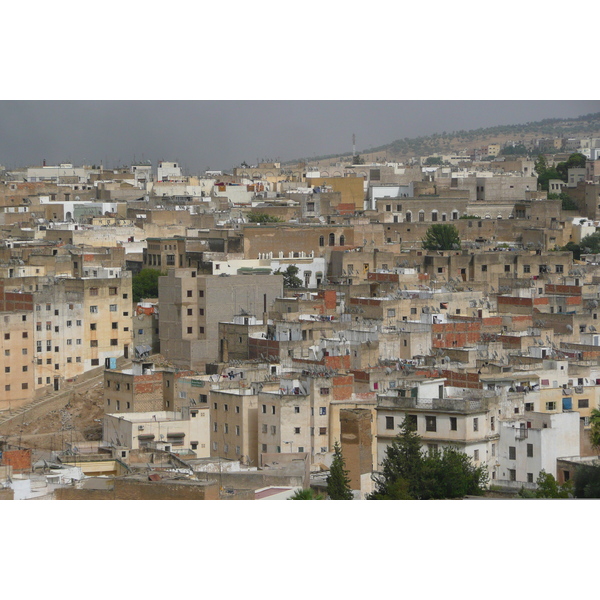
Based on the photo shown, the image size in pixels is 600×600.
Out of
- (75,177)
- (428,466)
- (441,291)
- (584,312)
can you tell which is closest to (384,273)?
(441,291)

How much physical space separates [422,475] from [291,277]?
14.7 metres

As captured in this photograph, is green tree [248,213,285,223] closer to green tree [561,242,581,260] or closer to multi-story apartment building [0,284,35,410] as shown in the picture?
green tree [561,242,581,260]

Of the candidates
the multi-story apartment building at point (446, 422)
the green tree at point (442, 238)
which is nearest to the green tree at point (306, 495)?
the multi-story apartment building at point (446, 422)

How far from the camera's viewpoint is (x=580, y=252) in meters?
39.3

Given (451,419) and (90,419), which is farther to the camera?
(90,419)

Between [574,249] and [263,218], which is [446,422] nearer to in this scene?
[574,249]

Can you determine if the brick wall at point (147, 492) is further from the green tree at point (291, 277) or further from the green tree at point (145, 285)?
the green tree at point (291, 277)

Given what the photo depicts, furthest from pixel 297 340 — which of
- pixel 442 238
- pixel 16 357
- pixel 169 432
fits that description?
pixel 442 238

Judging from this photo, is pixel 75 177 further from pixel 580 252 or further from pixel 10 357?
pixel 10 357

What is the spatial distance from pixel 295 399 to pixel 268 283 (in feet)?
26.7

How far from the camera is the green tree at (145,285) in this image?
103 ft

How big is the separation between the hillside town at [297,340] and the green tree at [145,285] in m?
0.05

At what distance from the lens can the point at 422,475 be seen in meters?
18.2

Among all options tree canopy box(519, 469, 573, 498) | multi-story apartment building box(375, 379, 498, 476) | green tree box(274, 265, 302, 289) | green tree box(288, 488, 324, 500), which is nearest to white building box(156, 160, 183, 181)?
green tree box(274, 265, 302, 289)
